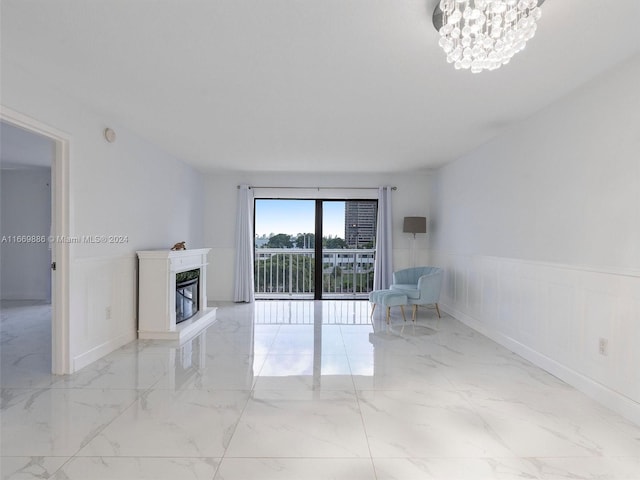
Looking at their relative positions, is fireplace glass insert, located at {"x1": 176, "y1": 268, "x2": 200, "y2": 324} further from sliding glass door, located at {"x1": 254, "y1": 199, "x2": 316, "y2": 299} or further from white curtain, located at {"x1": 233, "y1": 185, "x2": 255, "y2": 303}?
sliding glass door, located at {"x1": 254, "y1": 199, "x2": 316, "y2": 299}

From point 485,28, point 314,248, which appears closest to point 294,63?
point 485,28

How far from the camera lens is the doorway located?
21.0ft

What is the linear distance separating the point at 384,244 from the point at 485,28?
4463 mm

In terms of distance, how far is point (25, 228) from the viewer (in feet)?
20.3

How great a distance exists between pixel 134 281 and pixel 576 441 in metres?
4.12

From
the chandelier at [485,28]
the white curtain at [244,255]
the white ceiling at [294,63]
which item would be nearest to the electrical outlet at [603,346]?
the white ceiling at [294,63]

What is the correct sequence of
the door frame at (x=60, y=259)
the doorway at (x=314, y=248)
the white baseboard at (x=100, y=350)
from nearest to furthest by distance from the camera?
the door frame at (x=60, y=259)
the white baseboard at (x=100, y=350)
the doorway at (x=314, y=248)

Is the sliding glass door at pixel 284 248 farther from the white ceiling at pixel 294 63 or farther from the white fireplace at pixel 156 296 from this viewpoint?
the white fireplace at pixel 156 296

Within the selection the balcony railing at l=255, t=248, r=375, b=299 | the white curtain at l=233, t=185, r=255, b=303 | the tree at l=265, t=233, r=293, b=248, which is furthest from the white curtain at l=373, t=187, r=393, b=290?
the white curtain at l=233, t=185, r=255, b=303

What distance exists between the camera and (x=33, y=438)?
6.31 ft

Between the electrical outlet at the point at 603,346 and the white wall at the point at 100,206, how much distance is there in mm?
4176

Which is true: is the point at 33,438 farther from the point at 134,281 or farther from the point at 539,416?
the point at 539,416

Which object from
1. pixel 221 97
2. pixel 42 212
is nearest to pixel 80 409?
pixel 221 97

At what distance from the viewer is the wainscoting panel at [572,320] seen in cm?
225
